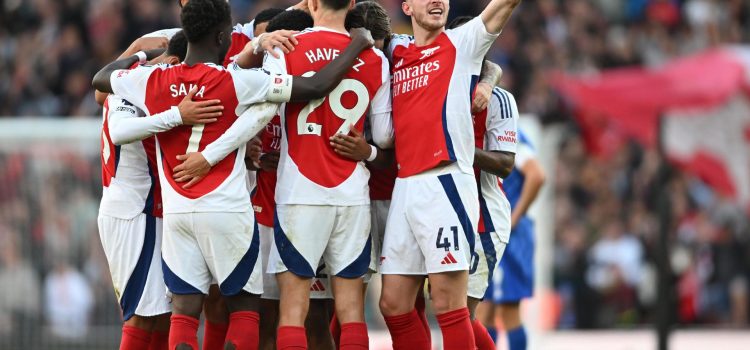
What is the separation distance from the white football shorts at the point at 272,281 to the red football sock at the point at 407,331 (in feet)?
1.66

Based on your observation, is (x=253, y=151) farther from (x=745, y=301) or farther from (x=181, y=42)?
(x=745, y=301)

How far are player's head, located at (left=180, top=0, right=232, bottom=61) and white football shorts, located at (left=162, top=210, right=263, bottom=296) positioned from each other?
0.99 metres

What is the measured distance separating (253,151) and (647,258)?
11.8 meters

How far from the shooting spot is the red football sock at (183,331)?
7.36 m

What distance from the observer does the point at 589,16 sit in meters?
22.5

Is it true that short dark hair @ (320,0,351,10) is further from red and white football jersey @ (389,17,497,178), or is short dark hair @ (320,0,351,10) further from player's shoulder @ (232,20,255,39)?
player's shoulder @ (232,20,255,39)

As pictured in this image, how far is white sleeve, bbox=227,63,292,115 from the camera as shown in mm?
7375

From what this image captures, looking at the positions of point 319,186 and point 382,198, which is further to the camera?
point 382,198

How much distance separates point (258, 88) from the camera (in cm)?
738

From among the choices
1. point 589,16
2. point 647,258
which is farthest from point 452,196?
point 589,16

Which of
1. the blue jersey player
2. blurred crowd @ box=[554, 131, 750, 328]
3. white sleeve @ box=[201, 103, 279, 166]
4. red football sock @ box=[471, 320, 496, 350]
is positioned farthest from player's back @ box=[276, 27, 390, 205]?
blurred crowd @ box=[554, 131, 750, 328]

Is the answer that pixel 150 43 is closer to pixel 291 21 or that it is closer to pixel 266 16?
pixel 266 16

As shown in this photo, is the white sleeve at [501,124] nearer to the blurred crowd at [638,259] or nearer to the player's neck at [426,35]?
the player's neck at [426,35]

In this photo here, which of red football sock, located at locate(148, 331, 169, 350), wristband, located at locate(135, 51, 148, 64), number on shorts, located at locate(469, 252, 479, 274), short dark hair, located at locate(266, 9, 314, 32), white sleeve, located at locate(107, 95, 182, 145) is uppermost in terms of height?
short dark hair, located at locate(266, 9, 314, 32)
